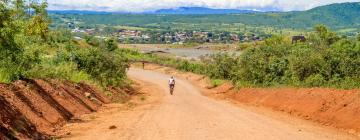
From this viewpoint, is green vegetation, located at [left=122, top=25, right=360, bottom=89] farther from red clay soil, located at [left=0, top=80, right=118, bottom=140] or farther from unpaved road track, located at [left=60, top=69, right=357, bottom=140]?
red clay soil, located at [left=0, top=80, right=118, bottom=140]

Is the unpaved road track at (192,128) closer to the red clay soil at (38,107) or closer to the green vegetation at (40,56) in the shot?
the red clay soil at (38,107)

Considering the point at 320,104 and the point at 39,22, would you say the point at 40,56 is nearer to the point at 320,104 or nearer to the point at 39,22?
the point at 320,104

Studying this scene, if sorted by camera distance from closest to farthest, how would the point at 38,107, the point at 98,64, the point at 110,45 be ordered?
the point at 38,107, the point at 98,64, the point at 110,45

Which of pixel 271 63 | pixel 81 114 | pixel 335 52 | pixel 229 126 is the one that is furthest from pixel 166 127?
pixel 271 63

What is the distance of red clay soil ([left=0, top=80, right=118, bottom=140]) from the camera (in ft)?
54.5

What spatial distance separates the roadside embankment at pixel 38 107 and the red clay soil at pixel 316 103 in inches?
410

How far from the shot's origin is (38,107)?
20328 mm

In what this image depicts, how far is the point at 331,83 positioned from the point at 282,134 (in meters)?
12.3

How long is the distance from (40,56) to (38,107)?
8.38 metres

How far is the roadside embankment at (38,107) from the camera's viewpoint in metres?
16.6

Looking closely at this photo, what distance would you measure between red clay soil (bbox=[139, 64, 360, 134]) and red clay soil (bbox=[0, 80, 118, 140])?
1048 centimetres

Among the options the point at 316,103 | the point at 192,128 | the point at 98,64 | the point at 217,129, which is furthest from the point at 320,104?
the point at 98,64

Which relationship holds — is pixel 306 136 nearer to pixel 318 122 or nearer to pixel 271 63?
pixel 318 122

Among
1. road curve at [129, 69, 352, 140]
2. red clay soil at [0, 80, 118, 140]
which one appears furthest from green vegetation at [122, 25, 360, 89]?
red clay soil at [0, 80, 118, 140]
